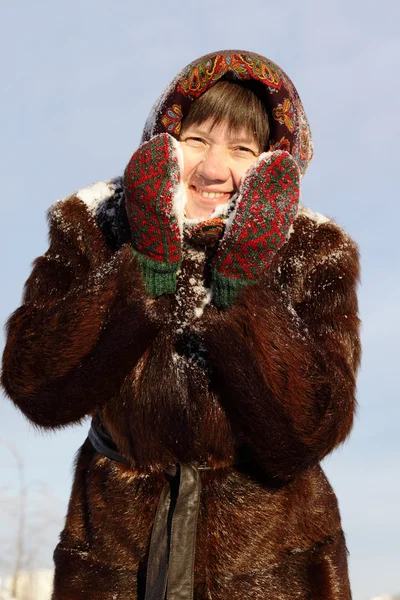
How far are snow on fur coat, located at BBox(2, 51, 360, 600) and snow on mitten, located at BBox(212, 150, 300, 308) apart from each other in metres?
0.05

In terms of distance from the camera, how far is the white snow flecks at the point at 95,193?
2.87 meters

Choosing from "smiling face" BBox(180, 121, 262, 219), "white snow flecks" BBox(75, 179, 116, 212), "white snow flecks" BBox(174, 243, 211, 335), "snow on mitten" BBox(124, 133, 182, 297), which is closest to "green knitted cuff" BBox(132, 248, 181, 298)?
"snow on mitten" BBox(124, 133, 182, 297)

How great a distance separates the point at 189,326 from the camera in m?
2.60

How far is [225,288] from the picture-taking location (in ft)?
7.94

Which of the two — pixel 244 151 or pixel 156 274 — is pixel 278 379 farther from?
pixel 244 151

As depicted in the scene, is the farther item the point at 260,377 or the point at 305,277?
the point at 305,277

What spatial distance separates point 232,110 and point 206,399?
3.14 feet

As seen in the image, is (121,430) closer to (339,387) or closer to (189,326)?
(189,326)

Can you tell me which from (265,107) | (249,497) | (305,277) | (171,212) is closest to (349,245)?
(305,277)

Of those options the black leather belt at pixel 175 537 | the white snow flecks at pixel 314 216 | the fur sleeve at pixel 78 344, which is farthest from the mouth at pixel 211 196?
the black leather belt at pixel 175 537

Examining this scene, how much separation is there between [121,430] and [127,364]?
230 millimetres

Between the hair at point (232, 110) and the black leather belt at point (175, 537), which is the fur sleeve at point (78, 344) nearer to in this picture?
the black leather belt at point (175, 537)

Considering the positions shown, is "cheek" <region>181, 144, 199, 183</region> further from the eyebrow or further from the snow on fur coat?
the snow on fur coat

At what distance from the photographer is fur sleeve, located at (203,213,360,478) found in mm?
2377
